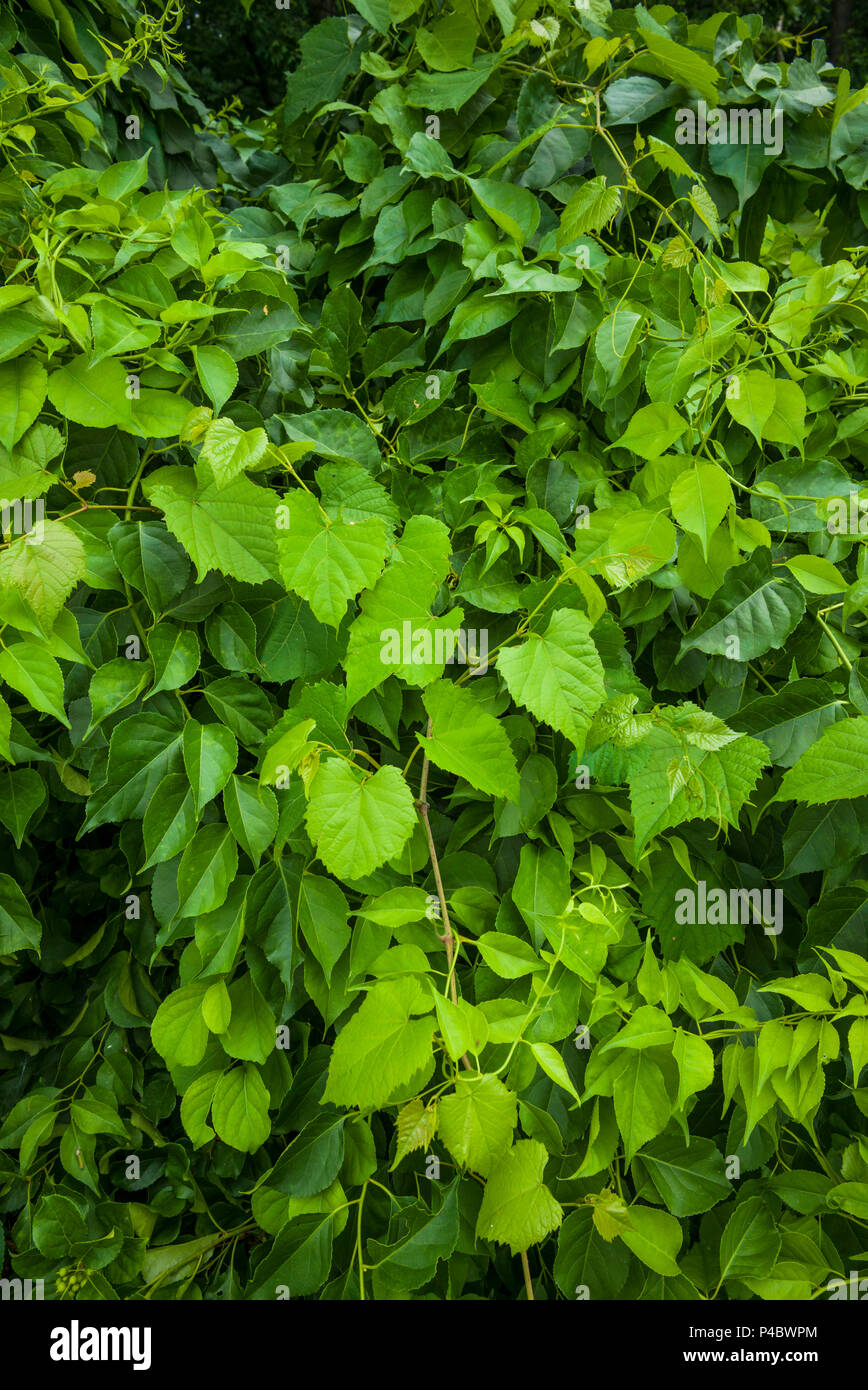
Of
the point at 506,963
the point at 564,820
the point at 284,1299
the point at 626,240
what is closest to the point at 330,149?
the point at 626,240

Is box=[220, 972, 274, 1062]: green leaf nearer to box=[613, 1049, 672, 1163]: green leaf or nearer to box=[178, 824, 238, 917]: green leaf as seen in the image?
box=[178, 824, 238, 917]: green leaf

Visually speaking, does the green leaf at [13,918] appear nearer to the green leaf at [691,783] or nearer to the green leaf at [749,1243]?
the green leaf at [691,783]

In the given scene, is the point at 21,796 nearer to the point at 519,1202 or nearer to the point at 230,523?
the point at 230,523

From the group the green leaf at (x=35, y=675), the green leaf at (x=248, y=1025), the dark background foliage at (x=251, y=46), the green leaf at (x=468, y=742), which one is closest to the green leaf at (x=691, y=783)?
the green leaf at (x=468, y=742)

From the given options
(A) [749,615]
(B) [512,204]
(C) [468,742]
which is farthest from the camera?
(B) [512,204]

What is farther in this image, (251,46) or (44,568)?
(251,46)

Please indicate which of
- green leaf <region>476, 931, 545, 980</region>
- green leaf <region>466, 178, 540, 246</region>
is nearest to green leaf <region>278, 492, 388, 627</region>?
green leaf <region>476, 931, 545, 980</region>

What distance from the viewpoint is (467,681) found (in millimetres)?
1039

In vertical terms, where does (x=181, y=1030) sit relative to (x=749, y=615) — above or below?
below

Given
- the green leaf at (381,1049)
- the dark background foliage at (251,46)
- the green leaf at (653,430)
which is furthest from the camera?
the dark background foliage at (251,46)

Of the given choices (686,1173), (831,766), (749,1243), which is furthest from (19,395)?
(749,1243)

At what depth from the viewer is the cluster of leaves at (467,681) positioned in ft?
3.00

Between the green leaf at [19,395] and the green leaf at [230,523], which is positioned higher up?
the green leaf at [19,395]
